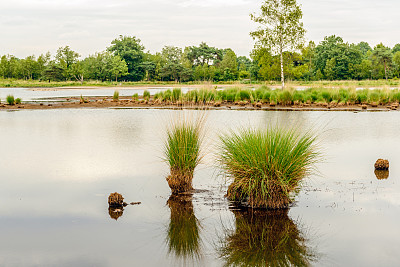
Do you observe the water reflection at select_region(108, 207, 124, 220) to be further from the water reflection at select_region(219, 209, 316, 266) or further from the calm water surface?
the water reflection at select_region(219, 209, 316, 266)

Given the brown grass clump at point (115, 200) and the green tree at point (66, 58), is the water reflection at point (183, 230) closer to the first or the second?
the brown grass clump at point (115, 200)

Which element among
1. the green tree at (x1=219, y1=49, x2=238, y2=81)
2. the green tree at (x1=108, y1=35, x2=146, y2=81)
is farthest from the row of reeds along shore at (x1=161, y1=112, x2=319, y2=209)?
the green tree at (x1=108, y1=35, x2=146, y2=81)

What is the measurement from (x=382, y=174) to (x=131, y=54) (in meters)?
122

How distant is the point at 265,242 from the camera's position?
6043 mm

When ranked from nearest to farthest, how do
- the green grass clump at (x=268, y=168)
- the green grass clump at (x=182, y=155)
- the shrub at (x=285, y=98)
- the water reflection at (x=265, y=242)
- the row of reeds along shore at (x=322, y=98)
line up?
the water reflection at (x=265, y=242) → the green grass clump at (x=268, y=168) → the green grass clump at (x=182, y=155) → the row of reeds along shore at (x=322, y=98) → the shrub at (x=285, y=98)

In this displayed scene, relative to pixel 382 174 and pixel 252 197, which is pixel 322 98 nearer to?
pixel 382 174

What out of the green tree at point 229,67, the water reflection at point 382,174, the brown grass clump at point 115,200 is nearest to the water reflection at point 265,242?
the brown grass clump at point 115,200

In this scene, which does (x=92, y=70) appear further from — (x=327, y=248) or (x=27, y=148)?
(x=327, y=248)

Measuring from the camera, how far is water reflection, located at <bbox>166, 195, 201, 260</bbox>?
19.1 ft

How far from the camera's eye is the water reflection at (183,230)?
583cm

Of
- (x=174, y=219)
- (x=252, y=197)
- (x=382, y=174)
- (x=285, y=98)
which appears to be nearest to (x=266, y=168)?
(x=252, y=197)

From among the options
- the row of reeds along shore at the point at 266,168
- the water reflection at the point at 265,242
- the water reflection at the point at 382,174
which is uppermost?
the row of reeds along shore at the point at 266,168

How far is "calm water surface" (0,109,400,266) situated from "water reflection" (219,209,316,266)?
1 cm

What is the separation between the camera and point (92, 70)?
121 meters
